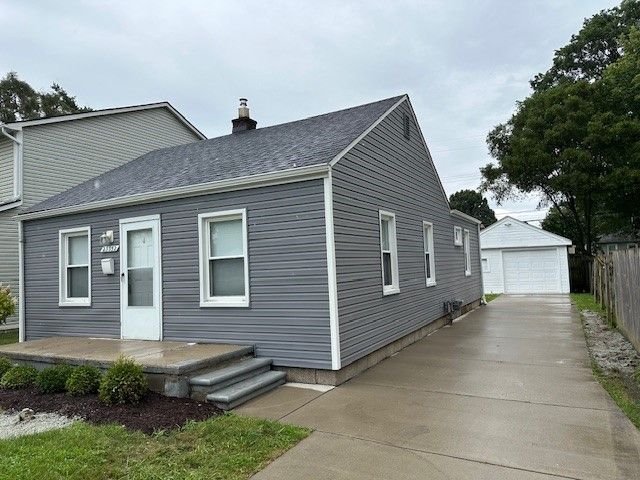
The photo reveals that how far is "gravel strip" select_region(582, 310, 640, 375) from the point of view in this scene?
6114 mm

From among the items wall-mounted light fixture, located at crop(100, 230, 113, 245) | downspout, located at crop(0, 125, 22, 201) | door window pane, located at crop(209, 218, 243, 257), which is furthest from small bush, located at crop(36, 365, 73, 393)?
downspout, located at crop(0, 125, 22, 201)

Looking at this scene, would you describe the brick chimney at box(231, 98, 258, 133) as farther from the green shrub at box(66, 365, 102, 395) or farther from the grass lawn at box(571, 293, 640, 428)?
the grass lawn at box(571, 293, 640, 428)

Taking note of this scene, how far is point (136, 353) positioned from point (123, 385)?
128 cm

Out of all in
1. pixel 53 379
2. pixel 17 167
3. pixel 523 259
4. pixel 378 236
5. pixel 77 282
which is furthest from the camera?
pixel 523 259

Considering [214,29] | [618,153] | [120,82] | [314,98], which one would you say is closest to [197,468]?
[214,29]

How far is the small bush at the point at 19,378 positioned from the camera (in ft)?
18.7

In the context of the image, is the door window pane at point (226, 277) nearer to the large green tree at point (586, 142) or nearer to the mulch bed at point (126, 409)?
the mulch bed at point (126, 409)

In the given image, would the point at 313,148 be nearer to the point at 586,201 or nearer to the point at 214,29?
the point at 214,29

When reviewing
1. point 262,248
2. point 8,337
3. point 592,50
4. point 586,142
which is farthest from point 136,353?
point 592,50

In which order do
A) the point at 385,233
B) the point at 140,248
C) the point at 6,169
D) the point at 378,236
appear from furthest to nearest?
the point at 6,169 < the point at 385,233 < the point at 140,248 < the point at 378,236

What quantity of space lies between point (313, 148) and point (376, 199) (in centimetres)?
155

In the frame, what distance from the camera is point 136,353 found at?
591 cm

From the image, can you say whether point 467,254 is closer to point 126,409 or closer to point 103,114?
point 126,409

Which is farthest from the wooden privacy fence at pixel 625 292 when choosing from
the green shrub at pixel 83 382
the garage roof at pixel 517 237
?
the garage roof at pixel 517 237
